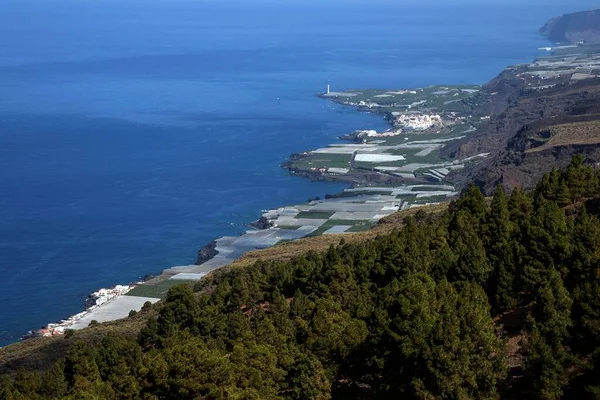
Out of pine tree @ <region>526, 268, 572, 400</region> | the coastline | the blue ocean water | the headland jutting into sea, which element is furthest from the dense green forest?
the blue ocean water

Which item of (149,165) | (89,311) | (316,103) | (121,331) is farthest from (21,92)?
(121,331)

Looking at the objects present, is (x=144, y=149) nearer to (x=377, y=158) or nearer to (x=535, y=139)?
(x=377, y=158)

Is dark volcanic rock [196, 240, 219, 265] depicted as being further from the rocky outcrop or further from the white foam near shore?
the white foam near shore

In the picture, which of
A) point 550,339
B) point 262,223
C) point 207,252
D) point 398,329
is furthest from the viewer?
point 262,223

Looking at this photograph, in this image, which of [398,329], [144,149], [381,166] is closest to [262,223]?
[381,166]

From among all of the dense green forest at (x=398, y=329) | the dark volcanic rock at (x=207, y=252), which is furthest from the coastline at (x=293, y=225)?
the dense green forest at (x=398, y=329)

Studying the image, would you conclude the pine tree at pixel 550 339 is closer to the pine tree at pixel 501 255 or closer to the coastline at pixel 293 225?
the pine tree at pixel 501 255

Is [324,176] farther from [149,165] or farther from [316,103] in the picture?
[316,103]
